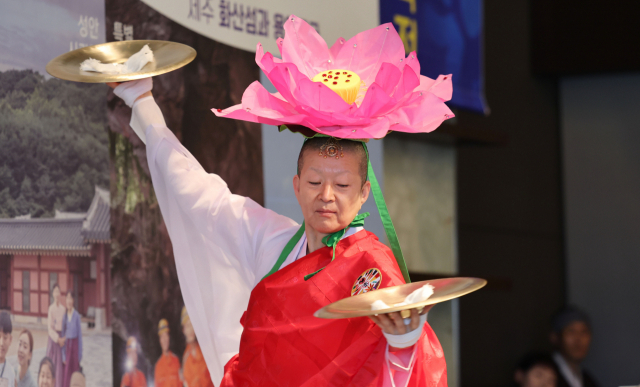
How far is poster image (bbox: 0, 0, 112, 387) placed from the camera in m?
1.97

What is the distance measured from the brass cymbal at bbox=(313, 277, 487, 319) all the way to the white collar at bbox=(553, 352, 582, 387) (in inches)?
128

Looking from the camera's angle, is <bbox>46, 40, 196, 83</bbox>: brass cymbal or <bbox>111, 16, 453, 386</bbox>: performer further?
<bbox>46, 40, 196, 83</bbox>: brass cymbal

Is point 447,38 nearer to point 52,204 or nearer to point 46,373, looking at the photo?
point 52,204

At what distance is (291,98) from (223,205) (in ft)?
1.91

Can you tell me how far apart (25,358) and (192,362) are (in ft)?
1.78

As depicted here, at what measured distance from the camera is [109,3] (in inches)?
87.0

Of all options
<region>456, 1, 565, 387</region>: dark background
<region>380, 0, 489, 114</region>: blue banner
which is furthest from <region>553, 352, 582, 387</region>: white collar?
<region>380, 0, 489, 114</region>: blue banner

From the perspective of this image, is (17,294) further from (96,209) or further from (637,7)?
(637,7)

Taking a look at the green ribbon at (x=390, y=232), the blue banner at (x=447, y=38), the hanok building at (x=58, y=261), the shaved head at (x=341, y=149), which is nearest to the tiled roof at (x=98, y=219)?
the hanok building at (x=58, y=261)

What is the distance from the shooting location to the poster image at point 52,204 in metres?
1.97

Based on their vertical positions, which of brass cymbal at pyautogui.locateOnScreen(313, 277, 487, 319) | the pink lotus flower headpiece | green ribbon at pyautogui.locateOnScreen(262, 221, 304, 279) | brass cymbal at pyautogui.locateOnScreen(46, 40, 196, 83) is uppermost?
brass cymbal at pyautogui.locateOnScreen(46, 40, 196, 83)

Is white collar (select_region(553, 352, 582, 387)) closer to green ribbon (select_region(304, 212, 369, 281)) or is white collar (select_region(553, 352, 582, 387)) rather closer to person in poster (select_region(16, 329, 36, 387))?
green ribbon (select_region(304, 212, 369, 281))

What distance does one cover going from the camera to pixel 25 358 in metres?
1.97

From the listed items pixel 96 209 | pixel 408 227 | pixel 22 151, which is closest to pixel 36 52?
pixel 22 151
